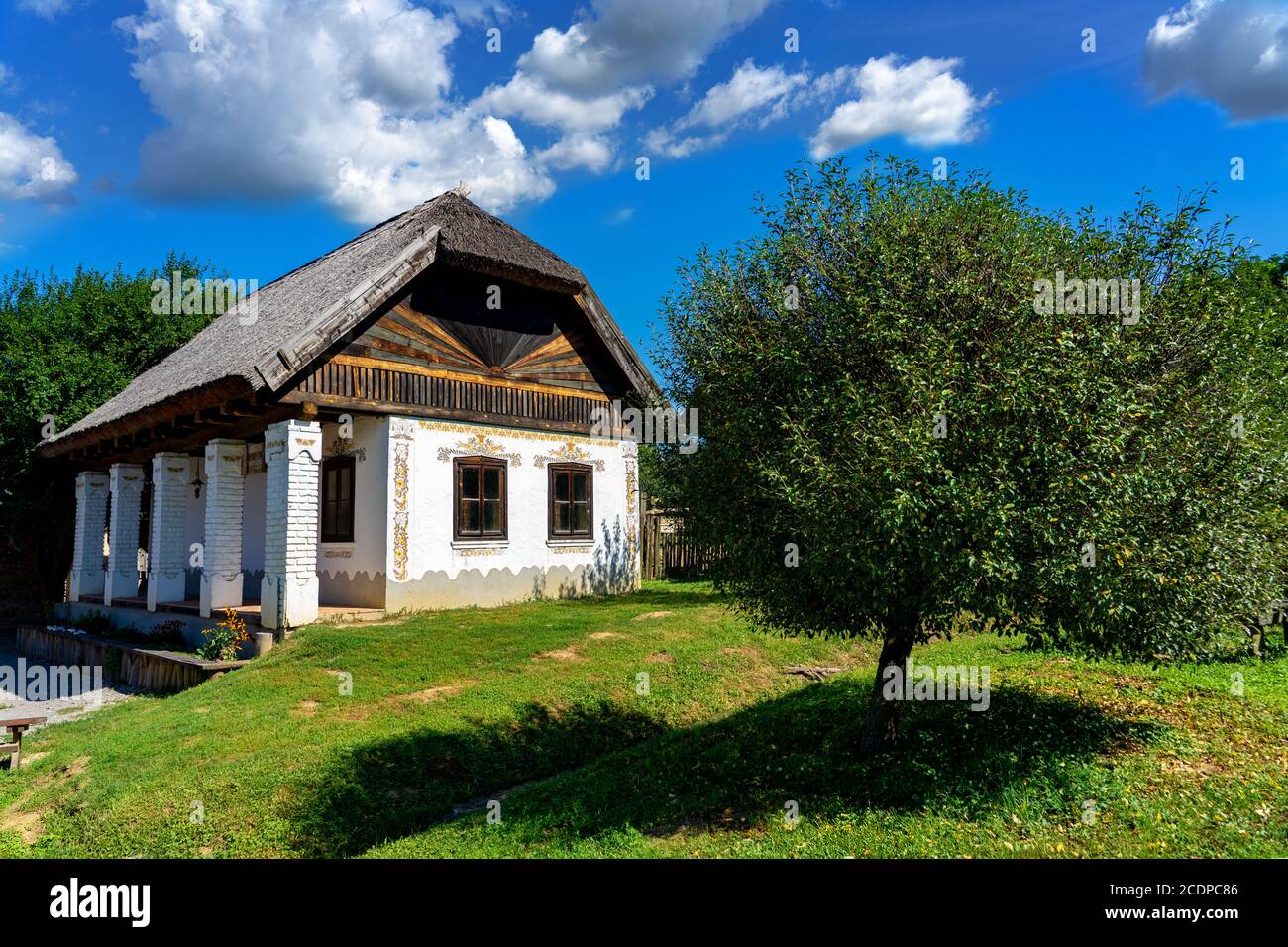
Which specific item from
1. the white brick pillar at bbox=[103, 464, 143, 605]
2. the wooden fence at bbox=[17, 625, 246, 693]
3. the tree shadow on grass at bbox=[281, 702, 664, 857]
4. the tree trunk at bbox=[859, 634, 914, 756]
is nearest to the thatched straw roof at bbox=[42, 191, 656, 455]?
the white brick pillar at bbox=[103, 464, 143, 605]

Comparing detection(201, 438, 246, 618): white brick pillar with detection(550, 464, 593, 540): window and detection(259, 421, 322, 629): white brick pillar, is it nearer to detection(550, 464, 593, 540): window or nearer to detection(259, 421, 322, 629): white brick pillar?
detection(259, 421, 322, 629): white brick pillar

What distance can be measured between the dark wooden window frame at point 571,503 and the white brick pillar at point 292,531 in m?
5.22

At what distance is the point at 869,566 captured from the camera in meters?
5.61

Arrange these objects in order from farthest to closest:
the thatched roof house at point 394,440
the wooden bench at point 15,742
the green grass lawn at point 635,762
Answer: the thatched roof house at point 394,440
the wooden bench at point 15,742
the green grass lawn at point 635,762

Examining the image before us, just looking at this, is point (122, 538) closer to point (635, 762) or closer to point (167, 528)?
point (167, 528)

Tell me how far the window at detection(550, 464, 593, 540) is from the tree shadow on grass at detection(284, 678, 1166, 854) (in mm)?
7807

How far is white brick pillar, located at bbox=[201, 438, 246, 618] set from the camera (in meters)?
14.4

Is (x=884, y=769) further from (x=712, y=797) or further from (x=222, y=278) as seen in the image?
(x=222, y=278)

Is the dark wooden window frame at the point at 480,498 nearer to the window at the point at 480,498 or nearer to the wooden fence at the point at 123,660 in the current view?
the window at the point at 480,498

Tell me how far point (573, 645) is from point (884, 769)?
5.85 metres

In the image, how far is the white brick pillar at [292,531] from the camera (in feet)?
42.2

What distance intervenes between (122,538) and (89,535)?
8.62ft

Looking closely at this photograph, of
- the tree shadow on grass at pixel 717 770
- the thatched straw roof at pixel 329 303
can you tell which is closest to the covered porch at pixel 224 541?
the thatched straw roof at pixel 329 303
